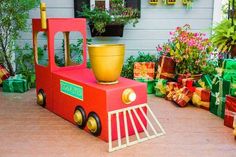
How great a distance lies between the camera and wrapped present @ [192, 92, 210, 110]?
305cm

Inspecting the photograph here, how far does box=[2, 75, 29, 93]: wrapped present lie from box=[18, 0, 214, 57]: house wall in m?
0.82

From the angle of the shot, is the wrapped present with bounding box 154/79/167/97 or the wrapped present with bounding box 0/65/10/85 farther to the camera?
the wrapped present with bounding box 0/65/10/85

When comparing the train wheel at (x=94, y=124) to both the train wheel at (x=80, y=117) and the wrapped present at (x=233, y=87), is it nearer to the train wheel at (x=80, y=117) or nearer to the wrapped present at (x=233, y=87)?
the train wheel at (x=80, y=117)

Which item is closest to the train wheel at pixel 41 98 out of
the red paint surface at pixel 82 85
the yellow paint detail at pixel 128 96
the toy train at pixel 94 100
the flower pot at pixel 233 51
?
the red paint surface at pixel 82 85

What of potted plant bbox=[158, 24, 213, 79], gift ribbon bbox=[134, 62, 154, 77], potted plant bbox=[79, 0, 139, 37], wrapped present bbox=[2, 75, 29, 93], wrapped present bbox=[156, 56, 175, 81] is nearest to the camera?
potted plant bbox=[158, 24, 213, 79]

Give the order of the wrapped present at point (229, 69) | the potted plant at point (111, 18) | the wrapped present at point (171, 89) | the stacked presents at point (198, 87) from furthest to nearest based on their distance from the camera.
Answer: the potted plant at point (111, 18), the wrapped present at point (171, 89), the wrapped present at point (229, 69), the stacked presents at point (198, 87)

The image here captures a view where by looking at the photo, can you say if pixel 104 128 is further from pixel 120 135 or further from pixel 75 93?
pixel 75 93

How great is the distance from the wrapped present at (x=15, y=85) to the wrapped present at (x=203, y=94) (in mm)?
2082

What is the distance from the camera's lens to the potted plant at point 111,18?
394 cm

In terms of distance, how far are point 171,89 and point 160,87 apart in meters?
0.16

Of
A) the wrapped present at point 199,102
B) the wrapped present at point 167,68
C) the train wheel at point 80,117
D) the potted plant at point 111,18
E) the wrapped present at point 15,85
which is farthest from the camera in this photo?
the potted plant at point 111,18

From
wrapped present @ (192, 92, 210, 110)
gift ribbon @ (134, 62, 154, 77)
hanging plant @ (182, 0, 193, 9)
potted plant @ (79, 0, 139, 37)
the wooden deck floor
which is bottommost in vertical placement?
the wooden deck floor

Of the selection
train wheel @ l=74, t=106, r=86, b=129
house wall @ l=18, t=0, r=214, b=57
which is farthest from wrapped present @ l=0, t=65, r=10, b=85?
train wheel @ l=74, t=106, r=86, b=129

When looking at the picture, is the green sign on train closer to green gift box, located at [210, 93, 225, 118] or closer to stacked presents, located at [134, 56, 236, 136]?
stacked presents, located at [134, 56, 236, 136]
